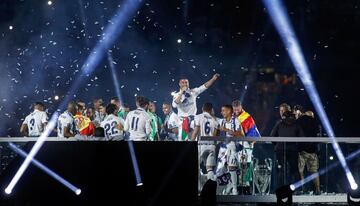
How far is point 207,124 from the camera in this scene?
13.9m

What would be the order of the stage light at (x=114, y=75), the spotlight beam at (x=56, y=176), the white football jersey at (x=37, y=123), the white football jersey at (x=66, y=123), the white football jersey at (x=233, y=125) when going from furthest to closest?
the stage light at (x=114, y=75) < the white football jersey at (x=37, y=123) < the white football jersey at (x=66, y=123) < the white football jersey at (x=233, y=125) < the spotlight beam at (x=56, y=176)

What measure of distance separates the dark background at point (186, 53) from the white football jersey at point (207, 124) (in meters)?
11.1

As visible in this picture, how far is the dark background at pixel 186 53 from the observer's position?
24.7m

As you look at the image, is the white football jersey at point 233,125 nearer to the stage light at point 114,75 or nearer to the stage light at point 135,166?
the stage light at point 135,166

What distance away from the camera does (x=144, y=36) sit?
26703 mm

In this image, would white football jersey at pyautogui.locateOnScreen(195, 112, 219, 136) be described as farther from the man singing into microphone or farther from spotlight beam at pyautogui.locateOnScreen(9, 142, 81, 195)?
spotlight beam at pyautogui.locateOnScreen(9, 142, 81, 195)

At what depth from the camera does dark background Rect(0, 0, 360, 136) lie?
2470cm

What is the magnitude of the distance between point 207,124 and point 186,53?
13.7 m

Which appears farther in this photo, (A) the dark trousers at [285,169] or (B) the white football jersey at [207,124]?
(B) the white football jersey at [207,124]

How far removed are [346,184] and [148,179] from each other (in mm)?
5110

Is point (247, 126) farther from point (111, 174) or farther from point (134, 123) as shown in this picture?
point (111, 174)

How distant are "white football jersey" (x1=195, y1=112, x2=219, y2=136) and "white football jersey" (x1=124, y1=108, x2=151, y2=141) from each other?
106cm

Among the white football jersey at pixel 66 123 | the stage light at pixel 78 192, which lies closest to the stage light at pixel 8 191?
the stage light at pixel 78 192

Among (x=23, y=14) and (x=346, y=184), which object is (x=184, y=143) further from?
(x=23, y=14)
